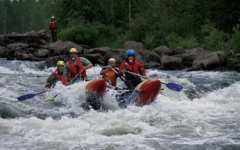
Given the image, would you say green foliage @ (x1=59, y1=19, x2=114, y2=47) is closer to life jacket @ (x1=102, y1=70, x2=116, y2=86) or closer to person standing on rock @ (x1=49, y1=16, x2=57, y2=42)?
person standing on rock @ (x1=49, y1=16, x2=57, y2=42)

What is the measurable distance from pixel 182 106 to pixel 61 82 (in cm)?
312

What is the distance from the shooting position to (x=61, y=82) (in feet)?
32.5

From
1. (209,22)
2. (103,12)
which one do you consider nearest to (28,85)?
(209,22)

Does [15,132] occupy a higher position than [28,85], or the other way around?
[15,132]

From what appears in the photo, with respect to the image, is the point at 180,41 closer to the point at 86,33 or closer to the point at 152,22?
the point at 152,22

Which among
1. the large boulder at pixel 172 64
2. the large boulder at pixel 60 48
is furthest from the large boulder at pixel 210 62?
the large boulder at pixel 60 48

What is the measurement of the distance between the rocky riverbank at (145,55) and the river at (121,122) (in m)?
4.96

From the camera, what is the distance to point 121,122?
7.49 m

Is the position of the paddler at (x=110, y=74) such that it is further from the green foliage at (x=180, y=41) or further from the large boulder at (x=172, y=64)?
the green foliage at (x=180, y=41)

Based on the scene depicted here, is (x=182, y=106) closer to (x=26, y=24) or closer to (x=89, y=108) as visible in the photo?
(x=89, y=108)

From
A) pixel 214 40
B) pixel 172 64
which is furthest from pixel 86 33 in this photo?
pixel 172 64

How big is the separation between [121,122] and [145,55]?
445 inches

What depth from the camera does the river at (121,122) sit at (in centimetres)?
621

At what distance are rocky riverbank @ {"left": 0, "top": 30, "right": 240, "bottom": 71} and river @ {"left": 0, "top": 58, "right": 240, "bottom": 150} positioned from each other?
4958 mm
